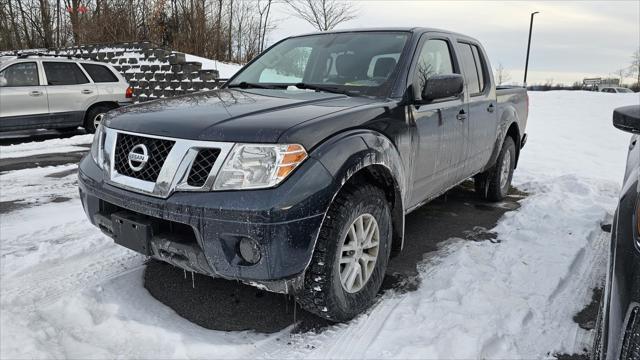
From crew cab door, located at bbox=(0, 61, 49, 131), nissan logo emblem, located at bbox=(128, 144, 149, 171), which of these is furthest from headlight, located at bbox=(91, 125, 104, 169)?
crew cab door, located at bbox=(0, 61, 49, 131)

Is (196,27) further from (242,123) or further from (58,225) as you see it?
(242,123)

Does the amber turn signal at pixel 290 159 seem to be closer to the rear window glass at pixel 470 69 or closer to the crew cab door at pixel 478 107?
the crew cab door at pixel 478 107

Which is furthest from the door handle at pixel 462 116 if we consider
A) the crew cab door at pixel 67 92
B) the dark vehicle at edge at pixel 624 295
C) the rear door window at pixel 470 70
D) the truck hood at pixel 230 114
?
the crew cab door at pixel 67 92

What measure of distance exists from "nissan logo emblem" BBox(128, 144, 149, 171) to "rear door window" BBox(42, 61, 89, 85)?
8.14 m

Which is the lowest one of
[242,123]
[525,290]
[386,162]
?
[525,290]

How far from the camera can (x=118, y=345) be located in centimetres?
229

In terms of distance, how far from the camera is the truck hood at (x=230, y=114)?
7.13ft

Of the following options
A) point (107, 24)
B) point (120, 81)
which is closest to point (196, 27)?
point (107, 24)

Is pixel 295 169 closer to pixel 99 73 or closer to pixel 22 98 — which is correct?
pixel 22 98

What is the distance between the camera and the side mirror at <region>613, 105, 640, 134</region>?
188cm

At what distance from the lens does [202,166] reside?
2.18 meters

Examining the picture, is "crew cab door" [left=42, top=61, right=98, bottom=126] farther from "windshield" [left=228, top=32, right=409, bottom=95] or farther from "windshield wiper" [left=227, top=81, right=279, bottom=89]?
"windshield wiper" [left=227, top=81, right=279, bottom=89]

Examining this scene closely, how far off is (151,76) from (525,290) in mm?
11603

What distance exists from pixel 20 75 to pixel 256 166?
8.75 m
